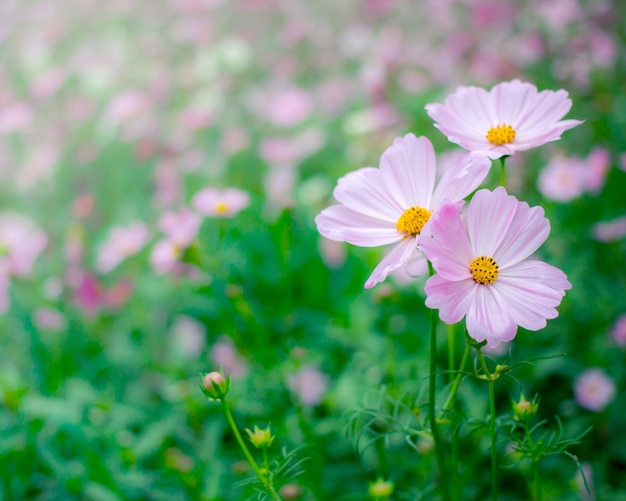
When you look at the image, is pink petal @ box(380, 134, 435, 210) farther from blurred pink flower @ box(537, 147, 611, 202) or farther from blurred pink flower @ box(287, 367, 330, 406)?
blurred pink flower @ box(537, 147, 611, 202)

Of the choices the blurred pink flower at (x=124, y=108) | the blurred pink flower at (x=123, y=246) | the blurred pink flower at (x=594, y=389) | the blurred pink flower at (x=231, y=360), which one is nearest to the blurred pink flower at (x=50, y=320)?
the blurred pink flower at (x=123, y=246)

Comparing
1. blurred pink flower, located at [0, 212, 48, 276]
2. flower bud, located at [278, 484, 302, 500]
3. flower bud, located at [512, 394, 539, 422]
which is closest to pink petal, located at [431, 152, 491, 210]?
flower bud, located at [512, 394, 539, 422]

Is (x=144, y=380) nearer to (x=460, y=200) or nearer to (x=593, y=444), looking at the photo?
(x=593, y=444)

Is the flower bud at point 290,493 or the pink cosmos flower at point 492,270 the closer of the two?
the pink cosmos flower at point 492,270

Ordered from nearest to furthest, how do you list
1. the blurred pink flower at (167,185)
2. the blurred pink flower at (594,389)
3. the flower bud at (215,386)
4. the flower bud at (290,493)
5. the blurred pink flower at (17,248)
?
1. the flower bud at (215,386)
2. the flower bud at (290,493)
3. the blurred pink flower at (594,389)
4. the blurred pink flower at (17,248)
5. the blurred pink flower at (167,185)

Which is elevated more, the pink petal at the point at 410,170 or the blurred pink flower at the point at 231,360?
the pink petal at the point at 410,170

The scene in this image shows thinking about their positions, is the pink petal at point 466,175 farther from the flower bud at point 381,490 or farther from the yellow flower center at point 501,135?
the flower bud at point 381,490
